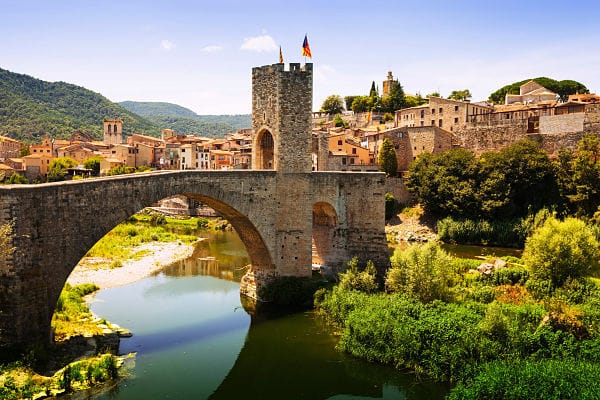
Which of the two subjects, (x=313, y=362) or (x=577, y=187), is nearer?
(x=313, y=362)

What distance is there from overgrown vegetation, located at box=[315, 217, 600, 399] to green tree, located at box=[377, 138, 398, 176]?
24452 mm

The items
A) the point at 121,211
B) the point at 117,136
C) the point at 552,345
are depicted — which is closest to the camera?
the point at 552,345

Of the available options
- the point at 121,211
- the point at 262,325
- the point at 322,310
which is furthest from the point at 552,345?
the point at 121,211

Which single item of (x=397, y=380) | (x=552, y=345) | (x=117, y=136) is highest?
(x=117, y=136)

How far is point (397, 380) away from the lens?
1345cm

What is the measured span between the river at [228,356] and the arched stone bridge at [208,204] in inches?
94.6

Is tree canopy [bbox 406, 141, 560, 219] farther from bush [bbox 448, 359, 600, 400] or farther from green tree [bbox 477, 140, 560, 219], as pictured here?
bush [bbox 448, 359, 600, 400]

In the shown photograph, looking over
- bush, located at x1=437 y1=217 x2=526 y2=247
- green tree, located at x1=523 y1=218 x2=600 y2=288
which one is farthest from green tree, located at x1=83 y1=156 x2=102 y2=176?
green tree, located at x1=523 y1=218 x2=600 y2=288

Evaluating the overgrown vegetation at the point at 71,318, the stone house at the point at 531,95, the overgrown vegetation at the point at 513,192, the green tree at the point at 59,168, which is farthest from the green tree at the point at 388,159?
the green tree at the point at 59,168

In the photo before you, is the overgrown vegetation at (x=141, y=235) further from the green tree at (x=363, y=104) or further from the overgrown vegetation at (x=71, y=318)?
the green tree at (x=363, y=104)

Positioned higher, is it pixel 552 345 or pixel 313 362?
pixel 552 345

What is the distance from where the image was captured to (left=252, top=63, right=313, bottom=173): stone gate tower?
19.2 m

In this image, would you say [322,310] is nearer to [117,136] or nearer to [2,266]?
[2,266]

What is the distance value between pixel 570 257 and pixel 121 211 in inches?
588
